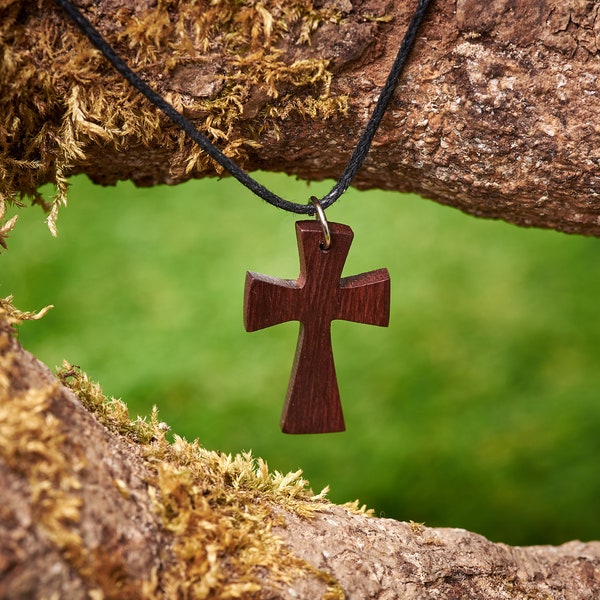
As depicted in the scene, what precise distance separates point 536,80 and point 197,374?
2.05 m

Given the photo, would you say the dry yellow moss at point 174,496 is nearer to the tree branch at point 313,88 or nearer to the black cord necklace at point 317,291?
the black cord necklace at point 317,291

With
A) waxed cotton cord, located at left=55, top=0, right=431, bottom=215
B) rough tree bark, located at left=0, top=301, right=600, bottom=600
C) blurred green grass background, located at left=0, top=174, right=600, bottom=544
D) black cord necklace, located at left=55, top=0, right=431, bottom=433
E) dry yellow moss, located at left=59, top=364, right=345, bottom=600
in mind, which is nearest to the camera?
rough tree bark, located at left=0, top=301, right=600, bottom=600

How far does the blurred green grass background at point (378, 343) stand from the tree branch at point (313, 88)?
152 cm

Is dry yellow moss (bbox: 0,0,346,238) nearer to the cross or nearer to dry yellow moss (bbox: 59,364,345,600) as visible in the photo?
the cross

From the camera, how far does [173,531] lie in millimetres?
1312

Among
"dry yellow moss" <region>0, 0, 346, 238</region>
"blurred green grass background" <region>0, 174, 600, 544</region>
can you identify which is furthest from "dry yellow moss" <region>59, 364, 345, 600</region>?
"blurred green grass background" <region>0, 174, 600, 544</region>

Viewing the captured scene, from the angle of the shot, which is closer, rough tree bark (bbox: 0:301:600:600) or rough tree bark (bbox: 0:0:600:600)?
rough tree bark (bbox: 0:301:600:600)

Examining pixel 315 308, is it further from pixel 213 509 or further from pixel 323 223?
pixel 213 509

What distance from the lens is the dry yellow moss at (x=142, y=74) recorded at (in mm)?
1500

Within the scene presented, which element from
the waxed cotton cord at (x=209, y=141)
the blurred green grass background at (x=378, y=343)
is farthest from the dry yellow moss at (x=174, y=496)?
the blurred green grass background at (x=378, y=343)

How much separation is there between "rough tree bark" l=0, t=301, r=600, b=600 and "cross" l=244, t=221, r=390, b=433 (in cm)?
19

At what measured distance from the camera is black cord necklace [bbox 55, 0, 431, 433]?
1615 mm

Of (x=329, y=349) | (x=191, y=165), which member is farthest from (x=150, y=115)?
(x=329, y=349)

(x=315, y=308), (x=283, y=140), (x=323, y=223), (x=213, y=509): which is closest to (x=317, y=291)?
(x=315, y=308)
